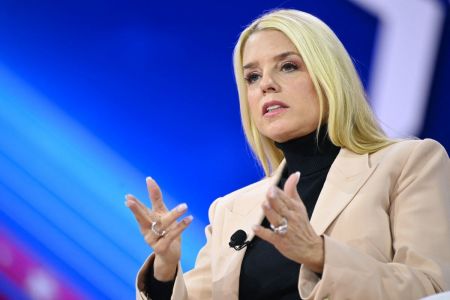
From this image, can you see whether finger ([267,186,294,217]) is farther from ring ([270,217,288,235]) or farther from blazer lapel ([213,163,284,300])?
blazer lapel ([213,163,284,300])

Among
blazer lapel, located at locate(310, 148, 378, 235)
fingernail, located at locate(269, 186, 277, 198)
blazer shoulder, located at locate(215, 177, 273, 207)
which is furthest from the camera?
blazer shoulder, located at locate(215, 177, 273, 207)

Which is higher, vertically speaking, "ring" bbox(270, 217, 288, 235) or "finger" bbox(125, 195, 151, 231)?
"finger" bbox(125, 195, 151, 231)

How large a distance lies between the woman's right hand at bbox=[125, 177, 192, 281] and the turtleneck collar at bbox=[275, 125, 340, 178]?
1.39 feet

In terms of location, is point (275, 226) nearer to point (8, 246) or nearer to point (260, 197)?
point (260, 197)

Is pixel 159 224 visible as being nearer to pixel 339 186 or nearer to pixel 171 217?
pixel 171 217

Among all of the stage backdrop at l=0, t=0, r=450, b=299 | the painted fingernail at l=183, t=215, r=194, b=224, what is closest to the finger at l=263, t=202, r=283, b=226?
the painted fingernail at l=183, t=215, r=194, b=224

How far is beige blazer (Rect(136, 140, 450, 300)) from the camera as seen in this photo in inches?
60.4

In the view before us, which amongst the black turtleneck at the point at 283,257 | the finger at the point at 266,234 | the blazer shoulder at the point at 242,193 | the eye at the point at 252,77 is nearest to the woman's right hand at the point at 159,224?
the black turtleneck at the point at 283,257

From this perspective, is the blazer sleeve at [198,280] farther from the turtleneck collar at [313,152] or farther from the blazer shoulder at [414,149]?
the blazer shoulder at [414,149]

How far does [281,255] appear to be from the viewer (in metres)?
Answer: 1.83

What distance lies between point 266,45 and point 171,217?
2.02 ft

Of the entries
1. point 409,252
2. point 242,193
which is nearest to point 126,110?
point 242,193

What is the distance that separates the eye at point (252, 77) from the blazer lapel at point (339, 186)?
0.35 metres

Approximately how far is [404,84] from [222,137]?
2.33 feet
